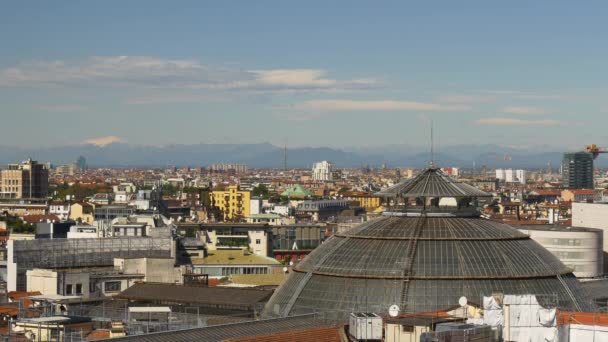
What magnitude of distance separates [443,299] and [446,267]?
1.63 meters

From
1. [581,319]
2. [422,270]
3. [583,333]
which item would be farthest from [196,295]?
[583,333]

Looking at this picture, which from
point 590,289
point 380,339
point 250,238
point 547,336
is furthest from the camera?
point 250,238

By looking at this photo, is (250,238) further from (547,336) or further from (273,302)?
(547,336)

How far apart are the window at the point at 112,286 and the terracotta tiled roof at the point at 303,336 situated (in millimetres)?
41538

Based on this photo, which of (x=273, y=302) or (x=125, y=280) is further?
(x=125, y=280)

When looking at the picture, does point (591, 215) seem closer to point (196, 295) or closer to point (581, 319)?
point (196, 295)

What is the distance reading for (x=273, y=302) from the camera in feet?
196

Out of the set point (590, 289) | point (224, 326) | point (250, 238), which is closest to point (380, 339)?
point (224, 326)

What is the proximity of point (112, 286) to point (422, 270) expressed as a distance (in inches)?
1417

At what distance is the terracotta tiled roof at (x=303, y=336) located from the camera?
43450 mm

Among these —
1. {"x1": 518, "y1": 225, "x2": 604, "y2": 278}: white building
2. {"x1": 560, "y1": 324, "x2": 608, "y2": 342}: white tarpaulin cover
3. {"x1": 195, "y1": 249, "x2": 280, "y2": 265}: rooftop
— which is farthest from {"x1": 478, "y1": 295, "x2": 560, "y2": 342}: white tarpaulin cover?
{"x1": 195, "y1": 249, "x2": 280, "y2": 265}: rooftop

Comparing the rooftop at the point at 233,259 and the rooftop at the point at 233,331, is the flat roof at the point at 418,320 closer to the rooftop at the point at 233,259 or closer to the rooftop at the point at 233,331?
the rooftop at the point at 233,331

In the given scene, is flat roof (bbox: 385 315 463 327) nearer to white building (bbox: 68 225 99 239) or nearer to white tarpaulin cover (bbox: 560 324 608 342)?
white tarpaulin cover (bbox: 560 324 608 342)

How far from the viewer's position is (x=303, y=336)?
45.6 m
